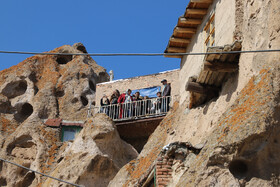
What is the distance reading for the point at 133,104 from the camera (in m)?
22.1

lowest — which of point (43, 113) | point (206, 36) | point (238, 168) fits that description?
point (238, 168)

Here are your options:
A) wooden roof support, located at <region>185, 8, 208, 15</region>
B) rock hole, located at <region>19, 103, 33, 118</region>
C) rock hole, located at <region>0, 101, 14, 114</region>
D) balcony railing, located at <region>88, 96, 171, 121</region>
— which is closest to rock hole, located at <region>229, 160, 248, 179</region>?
wooden roof support, located at <region>185, 8, 208, 15</region>

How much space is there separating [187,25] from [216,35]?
2.35 metres

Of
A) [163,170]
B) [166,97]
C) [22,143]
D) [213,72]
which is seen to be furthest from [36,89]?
[163,170]

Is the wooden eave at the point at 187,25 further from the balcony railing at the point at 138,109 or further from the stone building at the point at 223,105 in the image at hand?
the balcony railing at the point at 138,109

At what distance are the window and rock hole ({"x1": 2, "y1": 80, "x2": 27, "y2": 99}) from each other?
13.2 m

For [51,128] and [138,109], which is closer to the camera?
[138,109]

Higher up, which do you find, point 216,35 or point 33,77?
point 33,77

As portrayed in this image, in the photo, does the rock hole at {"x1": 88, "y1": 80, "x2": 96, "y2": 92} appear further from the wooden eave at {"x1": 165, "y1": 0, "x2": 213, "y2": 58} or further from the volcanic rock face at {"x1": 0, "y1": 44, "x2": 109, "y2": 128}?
the wooden eave at {"x1": 165, "y1": 0, "x2": 213, "y2": 58}

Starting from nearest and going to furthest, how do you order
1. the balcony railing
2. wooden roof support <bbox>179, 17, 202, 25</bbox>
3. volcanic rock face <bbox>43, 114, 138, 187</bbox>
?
wooden roof support <bbox>179, 17, 202, 25</bbox>
volcanic rock face <bbox>43, 114, 138, 187</bbox>
the balcony railing

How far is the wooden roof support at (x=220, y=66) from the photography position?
12492 millimetres

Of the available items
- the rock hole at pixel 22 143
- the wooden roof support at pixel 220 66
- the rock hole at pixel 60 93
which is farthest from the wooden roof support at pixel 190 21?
the rock hole at pixel 60 93

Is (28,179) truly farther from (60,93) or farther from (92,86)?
(92,86)

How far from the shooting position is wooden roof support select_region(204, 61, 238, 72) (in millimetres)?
12492
